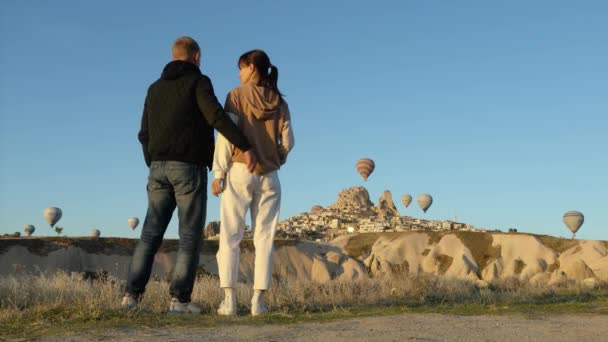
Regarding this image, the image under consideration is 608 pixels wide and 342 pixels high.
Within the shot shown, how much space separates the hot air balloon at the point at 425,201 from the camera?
278 ft

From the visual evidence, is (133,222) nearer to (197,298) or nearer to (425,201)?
(425,201)

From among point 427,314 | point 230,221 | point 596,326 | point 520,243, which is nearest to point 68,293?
point 230,221

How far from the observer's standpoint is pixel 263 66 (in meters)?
6.26

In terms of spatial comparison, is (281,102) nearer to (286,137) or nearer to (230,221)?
(286,137)

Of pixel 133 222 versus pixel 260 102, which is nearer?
pixel 260 102

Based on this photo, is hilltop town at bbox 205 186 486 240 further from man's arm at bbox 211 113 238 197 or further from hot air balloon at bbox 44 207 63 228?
man's arm at bbox 211 113 238 197

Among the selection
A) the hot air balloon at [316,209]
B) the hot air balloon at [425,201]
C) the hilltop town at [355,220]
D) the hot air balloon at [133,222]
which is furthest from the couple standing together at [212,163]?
the hot air balloon at [316,209]

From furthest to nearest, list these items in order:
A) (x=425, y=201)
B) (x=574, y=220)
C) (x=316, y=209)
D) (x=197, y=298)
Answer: (x=316, y=209), (x=425, y=201), (x=574, y=220), (x=197, y=298)

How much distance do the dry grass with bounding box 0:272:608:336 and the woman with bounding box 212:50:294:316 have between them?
1.56 feet

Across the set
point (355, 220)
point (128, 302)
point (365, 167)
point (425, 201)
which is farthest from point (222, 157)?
point (355, 220)

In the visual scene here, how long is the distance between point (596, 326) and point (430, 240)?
98.9 ft

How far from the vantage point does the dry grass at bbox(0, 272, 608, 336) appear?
5395mm

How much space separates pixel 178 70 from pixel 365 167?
70.8m

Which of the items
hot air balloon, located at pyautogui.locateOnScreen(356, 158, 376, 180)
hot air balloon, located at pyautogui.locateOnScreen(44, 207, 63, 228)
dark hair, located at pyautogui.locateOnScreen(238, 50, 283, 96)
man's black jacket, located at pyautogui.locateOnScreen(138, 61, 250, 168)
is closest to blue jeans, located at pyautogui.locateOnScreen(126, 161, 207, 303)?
man's black jacket, located at pyautogui.locateOnScreen(138, 61, 250, 168)
